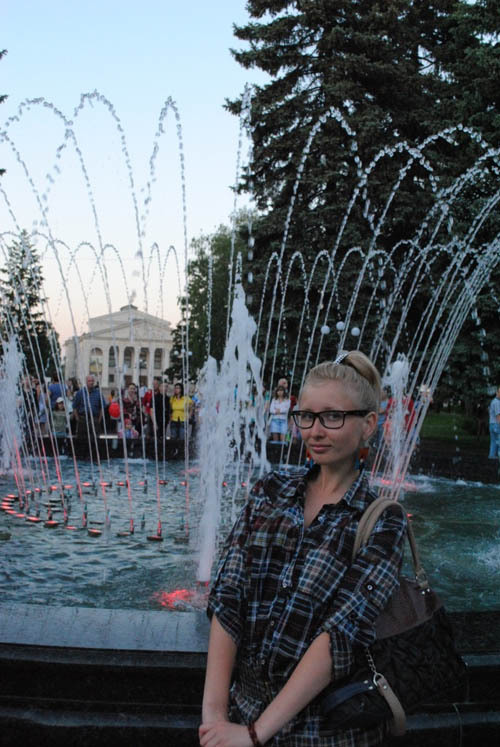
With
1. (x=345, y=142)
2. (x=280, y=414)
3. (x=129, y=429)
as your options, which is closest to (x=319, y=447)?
(x=280, y=414)

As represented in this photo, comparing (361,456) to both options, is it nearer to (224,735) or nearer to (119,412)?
(224,735)

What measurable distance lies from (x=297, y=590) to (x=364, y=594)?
0.49 feet

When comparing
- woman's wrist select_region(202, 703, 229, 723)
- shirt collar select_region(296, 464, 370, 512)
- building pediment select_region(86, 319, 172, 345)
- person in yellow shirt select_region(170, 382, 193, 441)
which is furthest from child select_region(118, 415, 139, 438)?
building pediment select_region(86, 319, 172, 345)

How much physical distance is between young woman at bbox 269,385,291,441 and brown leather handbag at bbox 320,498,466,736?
11211mm

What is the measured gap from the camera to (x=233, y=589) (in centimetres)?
170

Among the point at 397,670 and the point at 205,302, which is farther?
the point at 205,302

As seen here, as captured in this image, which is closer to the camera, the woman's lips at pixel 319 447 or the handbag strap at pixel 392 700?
the handbag strap at pixel 392 700

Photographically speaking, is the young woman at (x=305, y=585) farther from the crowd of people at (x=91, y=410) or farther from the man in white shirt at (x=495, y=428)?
the man in white shirt at (x=495, y=428)

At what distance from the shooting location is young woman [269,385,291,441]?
13.0 m

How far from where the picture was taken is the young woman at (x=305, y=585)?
156 cm

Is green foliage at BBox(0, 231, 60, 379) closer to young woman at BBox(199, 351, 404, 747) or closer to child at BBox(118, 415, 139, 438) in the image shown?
child at BBox(118, 415, 139, 438)

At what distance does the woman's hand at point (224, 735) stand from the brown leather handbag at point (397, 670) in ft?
0.55

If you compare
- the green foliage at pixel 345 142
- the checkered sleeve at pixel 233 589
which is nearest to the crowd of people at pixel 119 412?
the green foliage at pixel 345 142

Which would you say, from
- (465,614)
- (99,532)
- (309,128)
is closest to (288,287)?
(309,128)
